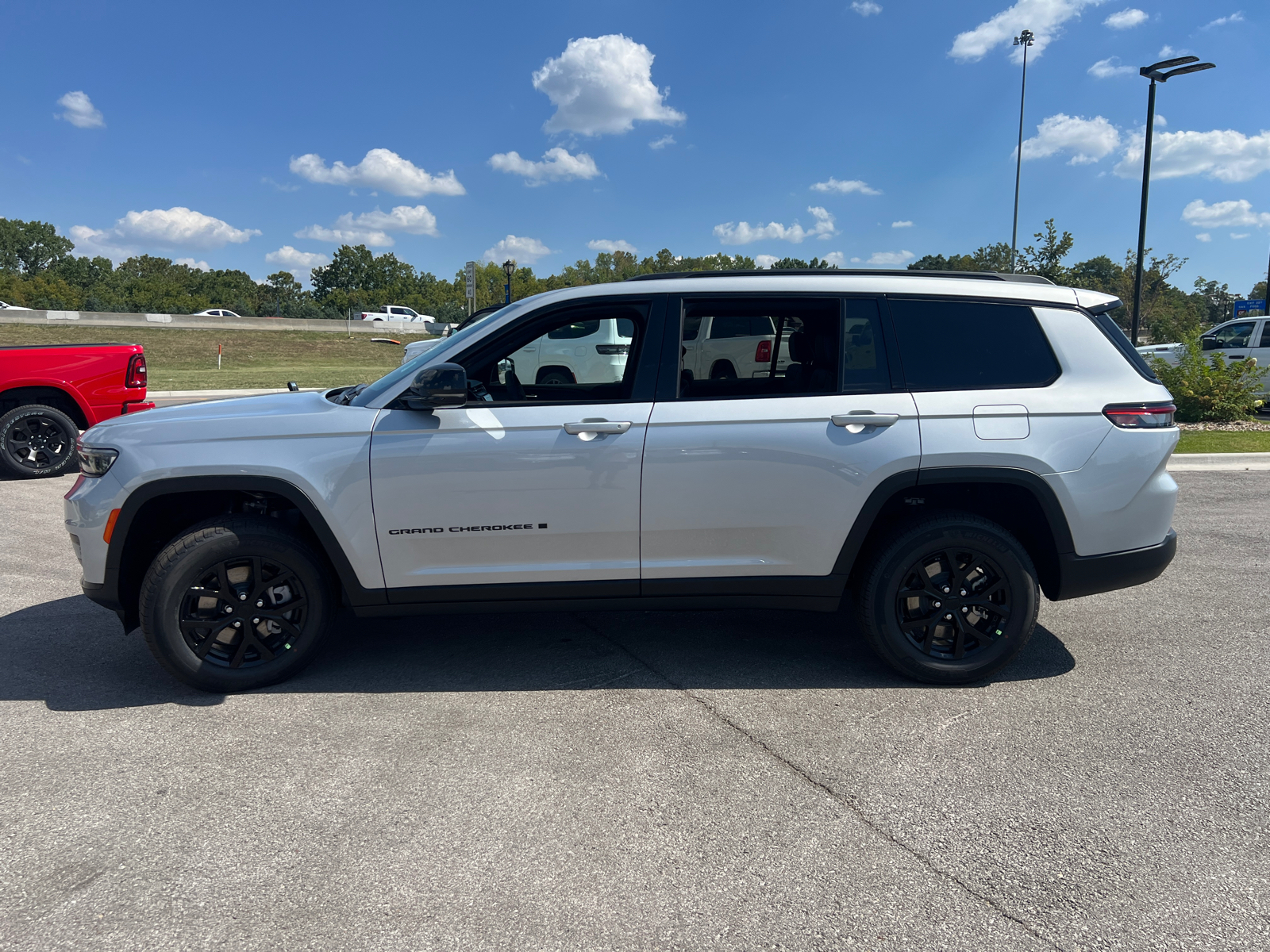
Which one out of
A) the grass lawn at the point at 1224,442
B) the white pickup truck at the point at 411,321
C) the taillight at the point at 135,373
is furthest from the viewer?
the white pickup truck at the point at 411,321

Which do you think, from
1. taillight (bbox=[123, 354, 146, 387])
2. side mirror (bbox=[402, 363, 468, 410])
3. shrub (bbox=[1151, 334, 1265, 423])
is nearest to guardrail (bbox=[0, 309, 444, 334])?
taillight (bbox=[123, 354, 146, 387])

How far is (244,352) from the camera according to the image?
1453 inches

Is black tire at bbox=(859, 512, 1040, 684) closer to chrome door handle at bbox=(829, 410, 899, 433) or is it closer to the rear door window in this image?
chrome door handle at bbox=(829, 410, 899, 433)

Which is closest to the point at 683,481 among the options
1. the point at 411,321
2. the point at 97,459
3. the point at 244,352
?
the point at 97,459

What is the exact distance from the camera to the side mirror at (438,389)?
3.69 meters

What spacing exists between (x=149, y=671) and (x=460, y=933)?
8.82ft

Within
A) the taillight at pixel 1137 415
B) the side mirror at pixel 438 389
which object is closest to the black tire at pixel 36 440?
the side mirror at pixel 438 389

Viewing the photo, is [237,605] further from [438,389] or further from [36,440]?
[36,440]

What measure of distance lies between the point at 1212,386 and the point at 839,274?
12399 millimetres

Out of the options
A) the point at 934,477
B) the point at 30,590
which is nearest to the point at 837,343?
the point at 934,477

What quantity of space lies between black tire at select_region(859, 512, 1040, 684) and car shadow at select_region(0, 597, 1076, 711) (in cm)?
17

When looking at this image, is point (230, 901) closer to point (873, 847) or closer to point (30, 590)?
point (873, 847)

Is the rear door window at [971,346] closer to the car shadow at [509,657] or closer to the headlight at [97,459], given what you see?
the car shadow at [509,657]

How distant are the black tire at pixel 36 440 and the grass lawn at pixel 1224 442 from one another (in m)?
13.3
